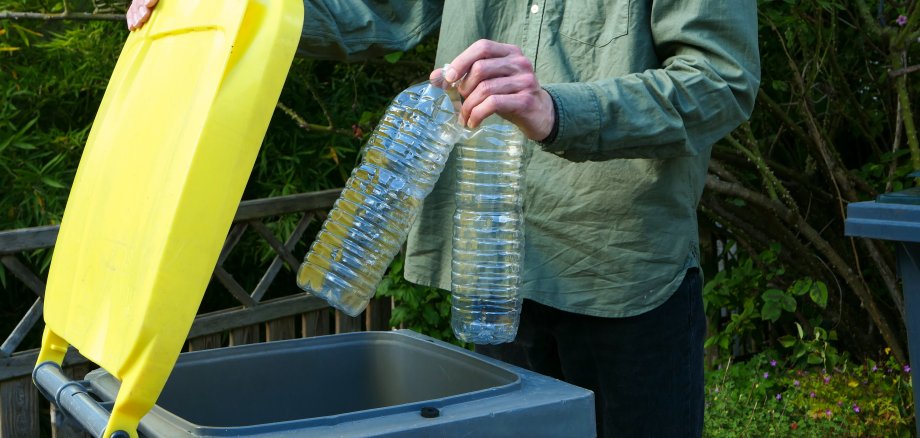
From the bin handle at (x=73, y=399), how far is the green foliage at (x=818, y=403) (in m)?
2.59

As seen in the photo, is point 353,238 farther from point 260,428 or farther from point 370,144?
point 260,428

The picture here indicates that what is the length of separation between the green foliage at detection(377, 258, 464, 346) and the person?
1851 millimetres

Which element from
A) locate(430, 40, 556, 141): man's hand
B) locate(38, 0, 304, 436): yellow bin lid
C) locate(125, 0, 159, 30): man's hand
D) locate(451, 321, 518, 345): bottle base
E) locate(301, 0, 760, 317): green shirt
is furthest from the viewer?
locate(451, 321, 518, 345): bottle base

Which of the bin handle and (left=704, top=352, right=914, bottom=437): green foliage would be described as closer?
the bin handle

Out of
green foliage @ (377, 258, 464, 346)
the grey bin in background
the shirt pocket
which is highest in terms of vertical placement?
the shirt pocket

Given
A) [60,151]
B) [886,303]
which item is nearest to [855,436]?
[886,303]

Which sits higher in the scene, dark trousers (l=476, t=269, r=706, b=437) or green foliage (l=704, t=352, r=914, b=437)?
dark trousers (l=476, t=269, r=706, b=437)

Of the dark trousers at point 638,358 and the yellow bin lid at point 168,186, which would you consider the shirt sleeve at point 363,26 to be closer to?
the yellow bin lid at point 168,186

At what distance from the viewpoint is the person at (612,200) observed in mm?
1597

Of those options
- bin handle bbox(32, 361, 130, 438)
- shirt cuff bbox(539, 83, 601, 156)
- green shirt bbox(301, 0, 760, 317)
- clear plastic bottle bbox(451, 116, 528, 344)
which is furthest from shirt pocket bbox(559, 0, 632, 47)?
bin handle bbox(32, 361, 130, 438)

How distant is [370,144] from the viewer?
1.95 metres

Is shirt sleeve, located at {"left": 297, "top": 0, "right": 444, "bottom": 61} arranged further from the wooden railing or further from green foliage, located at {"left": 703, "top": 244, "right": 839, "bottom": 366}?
green foliage, located at {"left": 703, "top": 244, "right": 839, "bottom": 366}

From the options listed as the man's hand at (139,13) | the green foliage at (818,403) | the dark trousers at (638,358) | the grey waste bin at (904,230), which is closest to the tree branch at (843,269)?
the green foliage at (818,403)

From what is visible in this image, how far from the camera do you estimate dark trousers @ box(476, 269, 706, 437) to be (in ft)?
5.94
